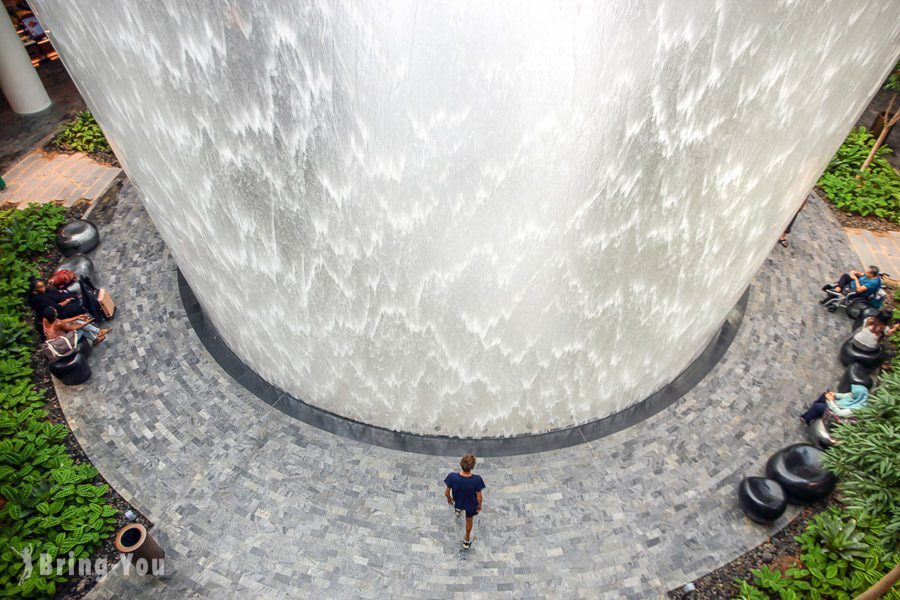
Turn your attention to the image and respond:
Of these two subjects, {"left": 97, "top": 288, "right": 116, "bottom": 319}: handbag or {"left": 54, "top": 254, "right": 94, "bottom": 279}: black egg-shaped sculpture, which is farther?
{"left": 54, "top": 254, "right": 94, "bottom": 279}: black egg-shaped sculpture

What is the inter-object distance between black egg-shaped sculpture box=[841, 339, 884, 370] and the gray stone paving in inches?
11.1

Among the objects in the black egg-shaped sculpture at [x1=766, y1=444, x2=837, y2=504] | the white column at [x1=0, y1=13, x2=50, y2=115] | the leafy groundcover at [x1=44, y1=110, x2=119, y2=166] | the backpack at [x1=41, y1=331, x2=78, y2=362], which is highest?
the white column at [x1=0, y1=13, x2=50, y2=115]

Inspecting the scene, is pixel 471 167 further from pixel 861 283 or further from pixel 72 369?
pixel 861 283

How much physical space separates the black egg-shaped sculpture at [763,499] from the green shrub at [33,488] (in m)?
7.28

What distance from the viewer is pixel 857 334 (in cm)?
836

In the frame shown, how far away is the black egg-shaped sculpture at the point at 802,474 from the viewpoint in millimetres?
6801

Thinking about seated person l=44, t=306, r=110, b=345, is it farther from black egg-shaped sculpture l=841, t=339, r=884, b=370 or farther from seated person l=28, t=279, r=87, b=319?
black egg-shaped sculpture l=841, t=339, r=884, b=370

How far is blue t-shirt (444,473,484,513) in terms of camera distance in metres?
5.98

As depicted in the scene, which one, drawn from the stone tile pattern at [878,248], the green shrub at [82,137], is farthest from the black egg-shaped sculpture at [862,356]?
the green shrub at [82,137]

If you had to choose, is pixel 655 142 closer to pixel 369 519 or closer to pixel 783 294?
pixel 369 519

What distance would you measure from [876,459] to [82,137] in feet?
47.1

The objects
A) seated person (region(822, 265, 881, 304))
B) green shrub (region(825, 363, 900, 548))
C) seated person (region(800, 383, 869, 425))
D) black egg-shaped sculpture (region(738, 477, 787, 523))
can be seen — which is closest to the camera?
green shrub (region(825, 363, 900, 548))

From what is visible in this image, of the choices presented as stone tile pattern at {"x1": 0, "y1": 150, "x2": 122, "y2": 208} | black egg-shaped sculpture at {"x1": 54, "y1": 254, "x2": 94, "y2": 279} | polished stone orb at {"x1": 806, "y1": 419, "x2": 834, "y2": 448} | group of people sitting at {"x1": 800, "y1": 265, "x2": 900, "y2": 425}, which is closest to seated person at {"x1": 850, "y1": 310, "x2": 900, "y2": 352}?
group of people sitting at {"x1": 800, "y1": 265, "x2": 900, "y2": 425}

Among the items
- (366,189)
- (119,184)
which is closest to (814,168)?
(366,189)
